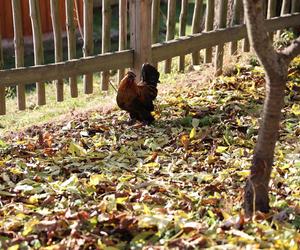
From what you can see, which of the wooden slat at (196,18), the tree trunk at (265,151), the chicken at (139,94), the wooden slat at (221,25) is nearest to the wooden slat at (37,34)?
the chicken at (139,94)

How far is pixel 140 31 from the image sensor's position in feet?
22.0

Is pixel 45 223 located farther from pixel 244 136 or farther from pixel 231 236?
pixel 244 136

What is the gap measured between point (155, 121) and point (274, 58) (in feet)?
8.99

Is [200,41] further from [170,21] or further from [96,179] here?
[96,179]

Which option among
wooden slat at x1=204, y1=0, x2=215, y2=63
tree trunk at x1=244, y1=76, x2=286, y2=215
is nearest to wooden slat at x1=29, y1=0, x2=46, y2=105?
wooden slat at x1=204, y1=0, x2=215, y2=63

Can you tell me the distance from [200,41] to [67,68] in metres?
1.71

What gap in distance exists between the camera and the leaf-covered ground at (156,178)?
11.3ft

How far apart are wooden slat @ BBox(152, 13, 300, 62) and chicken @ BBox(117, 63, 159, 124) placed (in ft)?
3.86

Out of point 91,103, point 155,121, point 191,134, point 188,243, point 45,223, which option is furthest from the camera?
point 91,103

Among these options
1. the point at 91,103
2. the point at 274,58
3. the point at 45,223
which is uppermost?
the point at 274,58

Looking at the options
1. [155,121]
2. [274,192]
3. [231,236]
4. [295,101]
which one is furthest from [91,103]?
[231,236]

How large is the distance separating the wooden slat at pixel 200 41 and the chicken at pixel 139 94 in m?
1.18

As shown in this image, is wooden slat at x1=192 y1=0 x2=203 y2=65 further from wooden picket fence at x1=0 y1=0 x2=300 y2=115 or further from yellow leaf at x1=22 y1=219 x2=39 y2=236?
yellow leaf at x1=22 y1=219 x2=39 y2=236

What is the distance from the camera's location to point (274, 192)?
13.6 feet
